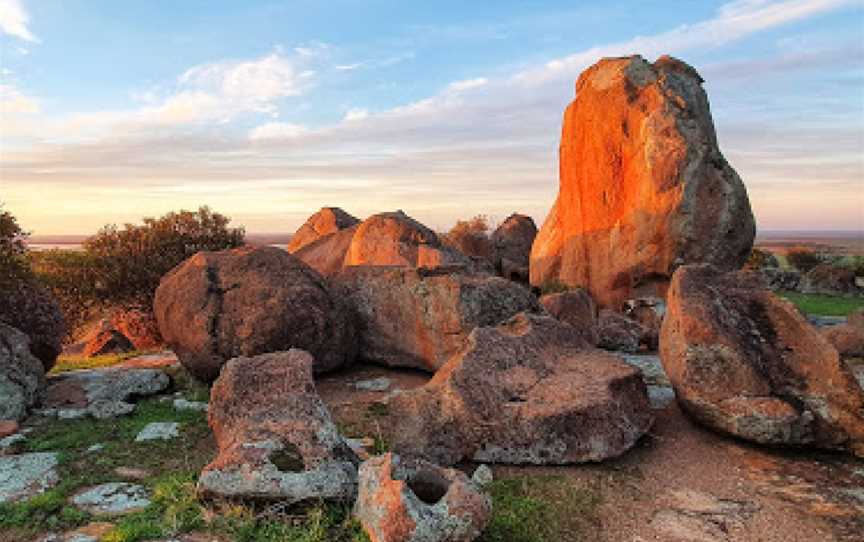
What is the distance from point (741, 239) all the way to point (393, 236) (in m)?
11.2

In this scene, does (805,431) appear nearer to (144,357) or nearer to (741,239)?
(741,239)

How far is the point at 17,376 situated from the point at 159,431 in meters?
3.32

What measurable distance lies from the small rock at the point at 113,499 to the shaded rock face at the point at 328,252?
1270cm

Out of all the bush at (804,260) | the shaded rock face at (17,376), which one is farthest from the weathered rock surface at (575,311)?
the bush at (804,260)

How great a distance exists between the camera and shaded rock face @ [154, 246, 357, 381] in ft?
44.4

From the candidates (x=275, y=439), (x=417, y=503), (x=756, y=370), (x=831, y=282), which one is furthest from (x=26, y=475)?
(x=831, y=282)

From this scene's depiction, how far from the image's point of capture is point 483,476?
8.68 meters

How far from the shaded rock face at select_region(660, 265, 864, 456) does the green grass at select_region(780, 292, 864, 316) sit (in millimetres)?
17427

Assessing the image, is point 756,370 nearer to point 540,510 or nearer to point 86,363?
point 540,510

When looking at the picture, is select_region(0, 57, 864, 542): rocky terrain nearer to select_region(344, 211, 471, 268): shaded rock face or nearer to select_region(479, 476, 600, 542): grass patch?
select_region(479, 476, 600, 542): grass patch

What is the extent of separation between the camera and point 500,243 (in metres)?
34.3

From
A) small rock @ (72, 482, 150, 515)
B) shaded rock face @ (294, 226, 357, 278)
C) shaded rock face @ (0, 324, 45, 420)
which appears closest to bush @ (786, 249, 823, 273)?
shaded rock face @ (294, 226, 357, 278)

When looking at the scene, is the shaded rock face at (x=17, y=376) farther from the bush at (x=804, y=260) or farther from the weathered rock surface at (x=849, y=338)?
the bush at (x=804, y=260)

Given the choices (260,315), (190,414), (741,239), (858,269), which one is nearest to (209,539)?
(190,414)
